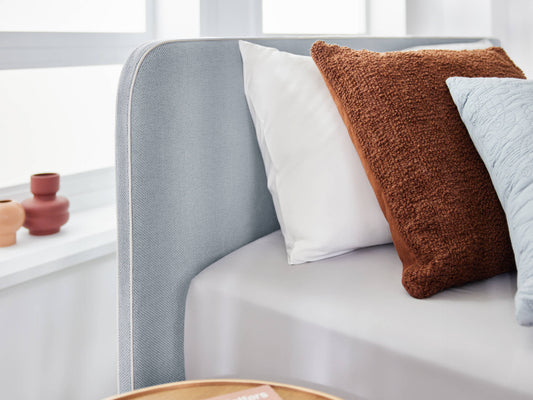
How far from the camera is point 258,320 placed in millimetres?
1012

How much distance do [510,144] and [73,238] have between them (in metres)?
0.92

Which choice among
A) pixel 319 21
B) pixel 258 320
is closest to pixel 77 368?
pixel 258 320

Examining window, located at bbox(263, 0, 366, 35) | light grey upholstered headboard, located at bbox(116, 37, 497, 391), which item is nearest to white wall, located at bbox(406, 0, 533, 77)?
window, located at bbox(263, 0, 366, 35)

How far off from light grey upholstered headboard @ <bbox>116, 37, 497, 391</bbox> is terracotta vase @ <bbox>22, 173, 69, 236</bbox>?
28 centimetres

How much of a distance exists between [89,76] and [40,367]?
0.80m

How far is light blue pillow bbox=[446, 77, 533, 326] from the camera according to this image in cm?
84

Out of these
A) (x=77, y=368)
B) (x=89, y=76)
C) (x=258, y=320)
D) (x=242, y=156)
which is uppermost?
(x=89, y=76)

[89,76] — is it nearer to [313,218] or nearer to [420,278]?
[313,218]

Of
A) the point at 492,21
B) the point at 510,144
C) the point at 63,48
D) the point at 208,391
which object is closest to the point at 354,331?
the point at 208,391

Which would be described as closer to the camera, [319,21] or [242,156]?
[242,156]

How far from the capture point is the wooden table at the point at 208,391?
68 centimetres

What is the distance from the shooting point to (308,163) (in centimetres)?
112

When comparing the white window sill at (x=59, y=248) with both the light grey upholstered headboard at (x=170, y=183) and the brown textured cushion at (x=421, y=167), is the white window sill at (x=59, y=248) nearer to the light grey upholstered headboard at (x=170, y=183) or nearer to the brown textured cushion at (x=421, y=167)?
the light grey upholstered headboard at (x=170, y=183)

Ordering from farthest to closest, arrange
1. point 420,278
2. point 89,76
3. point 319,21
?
point 319,21, point 89,76, point 420,278
